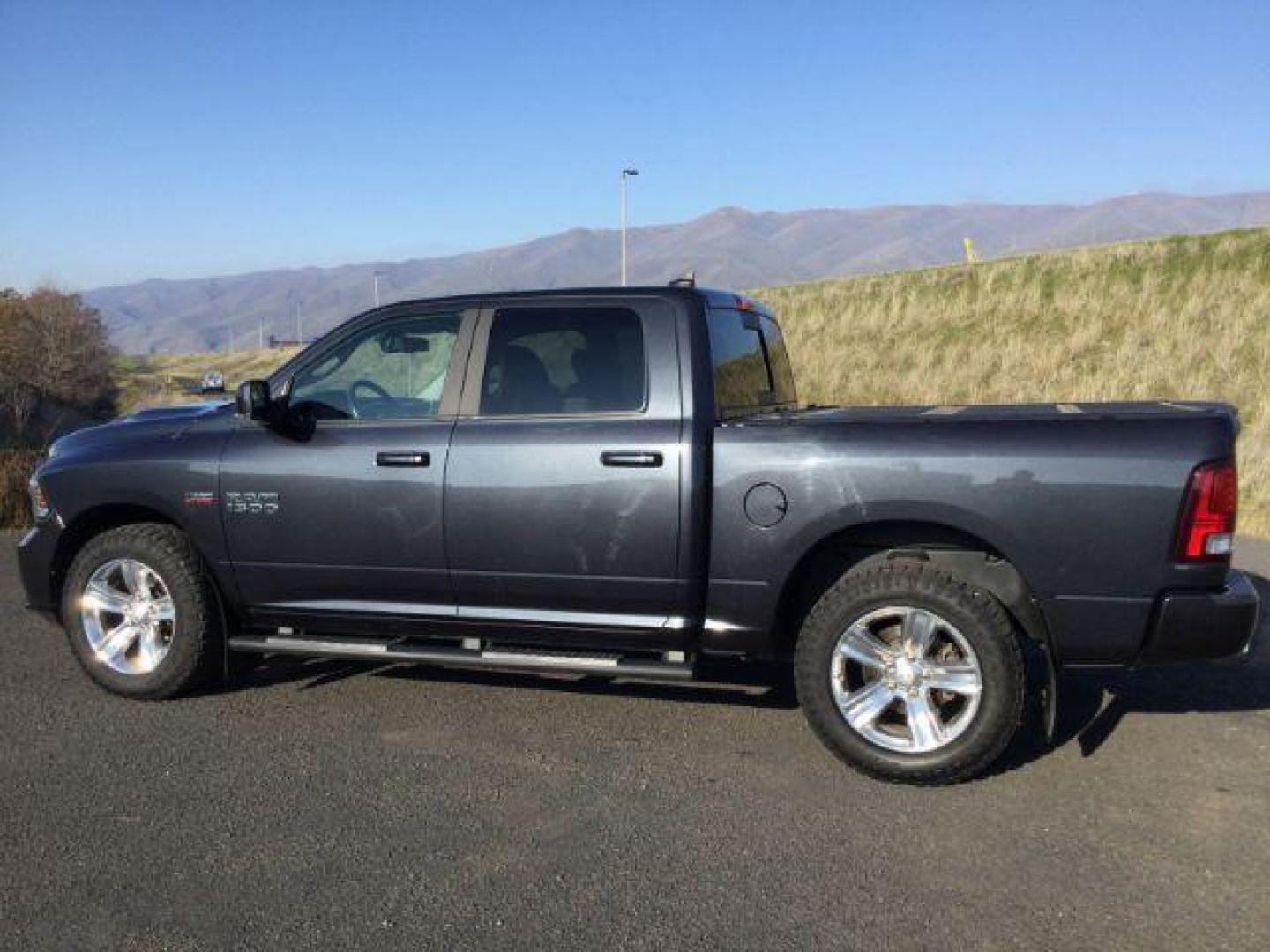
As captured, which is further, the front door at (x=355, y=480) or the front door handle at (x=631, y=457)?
the front door at (x=355, y=480)

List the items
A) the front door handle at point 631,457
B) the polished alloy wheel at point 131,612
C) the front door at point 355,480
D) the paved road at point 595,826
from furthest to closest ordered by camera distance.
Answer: the polished alloy wheel at point 131,612
the front door at point 355,480
the front door handle at point 631,457
the paved road at point 595,826

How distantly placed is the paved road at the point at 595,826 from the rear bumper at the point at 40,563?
435 millimetres

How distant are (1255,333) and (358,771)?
18.4 metres

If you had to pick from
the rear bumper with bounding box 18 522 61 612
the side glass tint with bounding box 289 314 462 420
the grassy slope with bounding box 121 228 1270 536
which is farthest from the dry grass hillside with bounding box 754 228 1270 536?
the rear bumper with bounding box 18 522 61 612

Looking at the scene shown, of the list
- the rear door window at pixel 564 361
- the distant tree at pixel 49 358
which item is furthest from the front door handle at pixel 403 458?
the distant tree at pixel 49 358

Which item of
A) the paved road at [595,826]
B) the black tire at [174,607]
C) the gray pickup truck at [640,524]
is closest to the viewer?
the paved road at [595,826]

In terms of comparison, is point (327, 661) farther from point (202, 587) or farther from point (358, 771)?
point (358, 771)

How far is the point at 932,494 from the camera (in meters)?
3.93

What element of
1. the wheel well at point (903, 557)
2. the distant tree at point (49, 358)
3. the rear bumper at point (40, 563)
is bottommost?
the distant tree at point (49, 358)

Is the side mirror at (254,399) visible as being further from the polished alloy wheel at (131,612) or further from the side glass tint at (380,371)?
the polished alloy wheel at (131,612)

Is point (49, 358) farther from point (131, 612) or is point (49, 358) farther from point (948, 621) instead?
point (948, 621)

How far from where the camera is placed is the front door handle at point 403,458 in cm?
455

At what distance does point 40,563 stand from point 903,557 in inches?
161

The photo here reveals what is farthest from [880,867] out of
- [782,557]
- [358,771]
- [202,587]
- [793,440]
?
[202,587]
